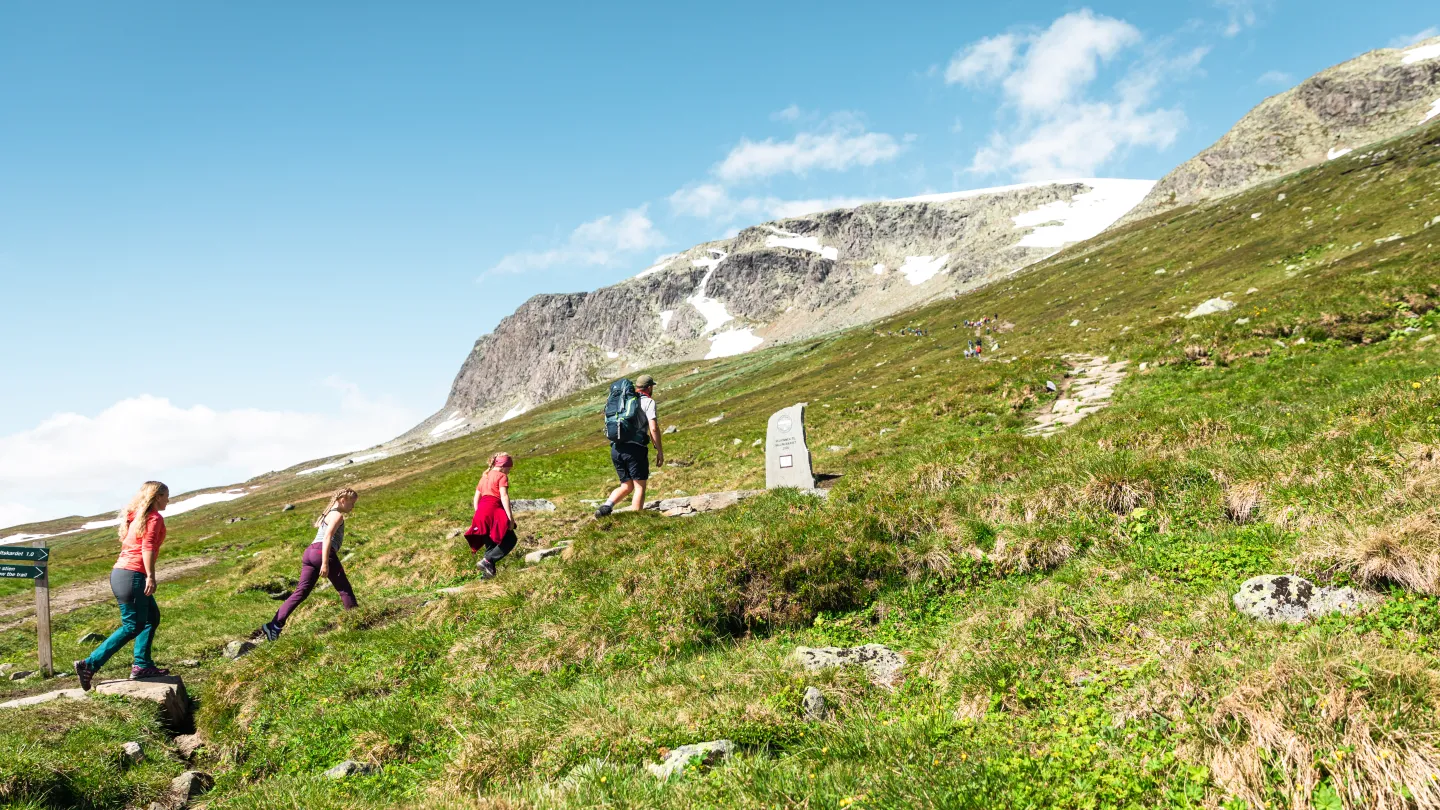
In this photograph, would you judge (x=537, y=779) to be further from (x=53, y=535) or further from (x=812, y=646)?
(x=53, y=535)

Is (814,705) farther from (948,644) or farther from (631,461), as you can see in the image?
(631,461)

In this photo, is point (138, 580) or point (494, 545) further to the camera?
point (494, 545)

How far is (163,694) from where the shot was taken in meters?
9.65

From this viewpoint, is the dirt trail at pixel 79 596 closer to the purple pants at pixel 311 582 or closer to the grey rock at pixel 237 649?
the grey rock at pixel 237 649

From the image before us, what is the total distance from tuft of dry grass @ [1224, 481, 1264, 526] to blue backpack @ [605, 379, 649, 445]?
35.4 ft

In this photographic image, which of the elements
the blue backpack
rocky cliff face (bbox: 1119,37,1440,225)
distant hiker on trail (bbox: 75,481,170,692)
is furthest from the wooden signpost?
rocky cliff face (bbox: 1119,37,1440,225)

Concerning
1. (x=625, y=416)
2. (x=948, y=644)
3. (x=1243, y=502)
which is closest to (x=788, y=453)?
(x=625, y=416)

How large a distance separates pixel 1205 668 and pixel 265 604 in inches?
875

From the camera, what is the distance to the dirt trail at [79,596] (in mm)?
25569

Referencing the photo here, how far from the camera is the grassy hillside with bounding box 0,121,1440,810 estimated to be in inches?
183

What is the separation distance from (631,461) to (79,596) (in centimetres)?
3042

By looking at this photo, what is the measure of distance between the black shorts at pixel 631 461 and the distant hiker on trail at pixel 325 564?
5602 millimetres

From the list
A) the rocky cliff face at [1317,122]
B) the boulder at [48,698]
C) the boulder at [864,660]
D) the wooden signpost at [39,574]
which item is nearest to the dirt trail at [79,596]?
the wooden signpost at [39,574]

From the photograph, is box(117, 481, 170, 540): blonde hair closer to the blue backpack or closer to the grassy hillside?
the grassy hillside
